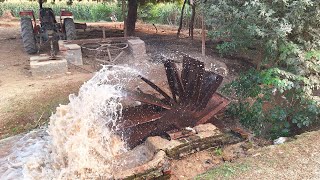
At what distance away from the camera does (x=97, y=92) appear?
14.8 feet

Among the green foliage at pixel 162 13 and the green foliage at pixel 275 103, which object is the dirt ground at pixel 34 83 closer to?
the green foliage at pixel 275 103

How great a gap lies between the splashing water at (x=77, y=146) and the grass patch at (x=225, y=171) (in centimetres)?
124

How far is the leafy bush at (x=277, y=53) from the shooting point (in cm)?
500

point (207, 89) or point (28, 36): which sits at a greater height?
point (28, 36)

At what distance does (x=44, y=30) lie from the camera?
35.5 feet

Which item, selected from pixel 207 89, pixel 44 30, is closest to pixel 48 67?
pixel 44 30

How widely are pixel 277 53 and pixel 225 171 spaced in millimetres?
2751

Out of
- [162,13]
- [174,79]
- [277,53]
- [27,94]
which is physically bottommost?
[27,94]

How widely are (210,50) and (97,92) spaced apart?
7568mm

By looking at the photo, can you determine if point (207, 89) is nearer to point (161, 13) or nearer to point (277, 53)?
point (277, 53)

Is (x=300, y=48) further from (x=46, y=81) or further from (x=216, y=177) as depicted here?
(x=46, y=81)

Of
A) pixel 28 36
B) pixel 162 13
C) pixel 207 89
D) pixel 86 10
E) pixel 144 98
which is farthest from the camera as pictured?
pixel 86 10

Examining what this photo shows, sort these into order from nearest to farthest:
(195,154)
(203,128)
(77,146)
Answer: (77,146) < (195,154) < (203,128)

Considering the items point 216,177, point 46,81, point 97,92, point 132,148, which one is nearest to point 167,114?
point 132,148
